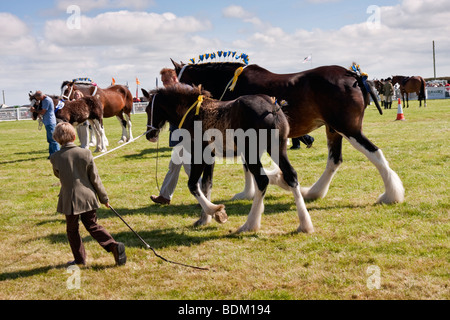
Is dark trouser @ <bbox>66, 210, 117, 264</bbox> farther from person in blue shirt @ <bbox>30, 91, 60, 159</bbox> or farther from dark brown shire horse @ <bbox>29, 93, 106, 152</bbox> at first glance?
dark brown shire horse @ <bbox>29, 93, 106, 152</bbox>

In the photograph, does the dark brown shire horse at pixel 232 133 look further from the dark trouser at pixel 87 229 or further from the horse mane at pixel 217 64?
the dark trouser at pixel 87 229

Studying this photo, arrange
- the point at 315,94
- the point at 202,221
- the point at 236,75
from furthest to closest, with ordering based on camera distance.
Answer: the point at 236,75
the point at 315,94
the point at 202,221

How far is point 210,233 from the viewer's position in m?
6.20

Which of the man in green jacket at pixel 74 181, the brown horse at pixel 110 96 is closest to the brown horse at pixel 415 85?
the brown horse at pixel 110 96

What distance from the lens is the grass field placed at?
14.4 feet

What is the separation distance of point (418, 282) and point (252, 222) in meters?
2.31

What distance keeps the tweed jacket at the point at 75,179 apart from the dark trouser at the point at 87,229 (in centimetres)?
14

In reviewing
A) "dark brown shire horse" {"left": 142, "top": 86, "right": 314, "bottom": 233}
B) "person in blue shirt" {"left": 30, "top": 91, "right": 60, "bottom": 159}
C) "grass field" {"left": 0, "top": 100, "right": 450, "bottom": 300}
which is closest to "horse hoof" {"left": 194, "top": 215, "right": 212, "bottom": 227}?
"grass field" {"left": 0, "top": 100, "right": 450, "bottom": 300}

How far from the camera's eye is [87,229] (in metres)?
5.07

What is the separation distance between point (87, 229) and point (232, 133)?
2053 mm

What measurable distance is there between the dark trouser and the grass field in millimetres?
225

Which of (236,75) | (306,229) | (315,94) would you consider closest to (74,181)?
(306,229)

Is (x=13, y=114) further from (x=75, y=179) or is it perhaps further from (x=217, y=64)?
(x=75, y=179)
